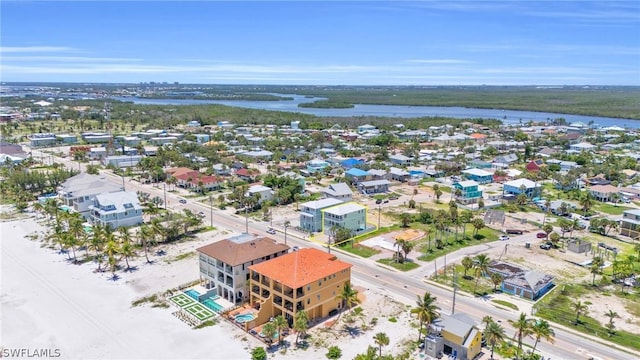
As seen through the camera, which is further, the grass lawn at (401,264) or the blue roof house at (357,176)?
the blue roof house at (357,176)

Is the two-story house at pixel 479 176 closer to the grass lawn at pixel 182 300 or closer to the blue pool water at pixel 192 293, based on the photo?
the blue pool water at pixel 192 293

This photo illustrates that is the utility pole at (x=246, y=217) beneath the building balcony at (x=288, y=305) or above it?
beneath

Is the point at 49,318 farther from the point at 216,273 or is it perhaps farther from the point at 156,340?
the point at 216,273

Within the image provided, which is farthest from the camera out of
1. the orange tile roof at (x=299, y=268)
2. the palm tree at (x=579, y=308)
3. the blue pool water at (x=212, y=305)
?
the blue pool water at (x=212, y=305)

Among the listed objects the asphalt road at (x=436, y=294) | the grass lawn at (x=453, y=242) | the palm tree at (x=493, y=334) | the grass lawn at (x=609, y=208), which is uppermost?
the palm tree at (x=493, y=334)

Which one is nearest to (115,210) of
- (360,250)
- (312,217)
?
(312,217)

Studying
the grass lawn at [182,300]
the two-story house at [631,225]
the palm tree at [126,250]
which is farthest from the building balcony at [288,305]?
the two-story house at [631,225]

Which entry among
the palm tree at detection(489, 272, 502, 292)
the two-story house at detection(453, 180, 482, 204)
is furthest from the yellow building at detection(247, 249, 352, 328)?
the two-story house at detection(453, 180, 482, 204)
